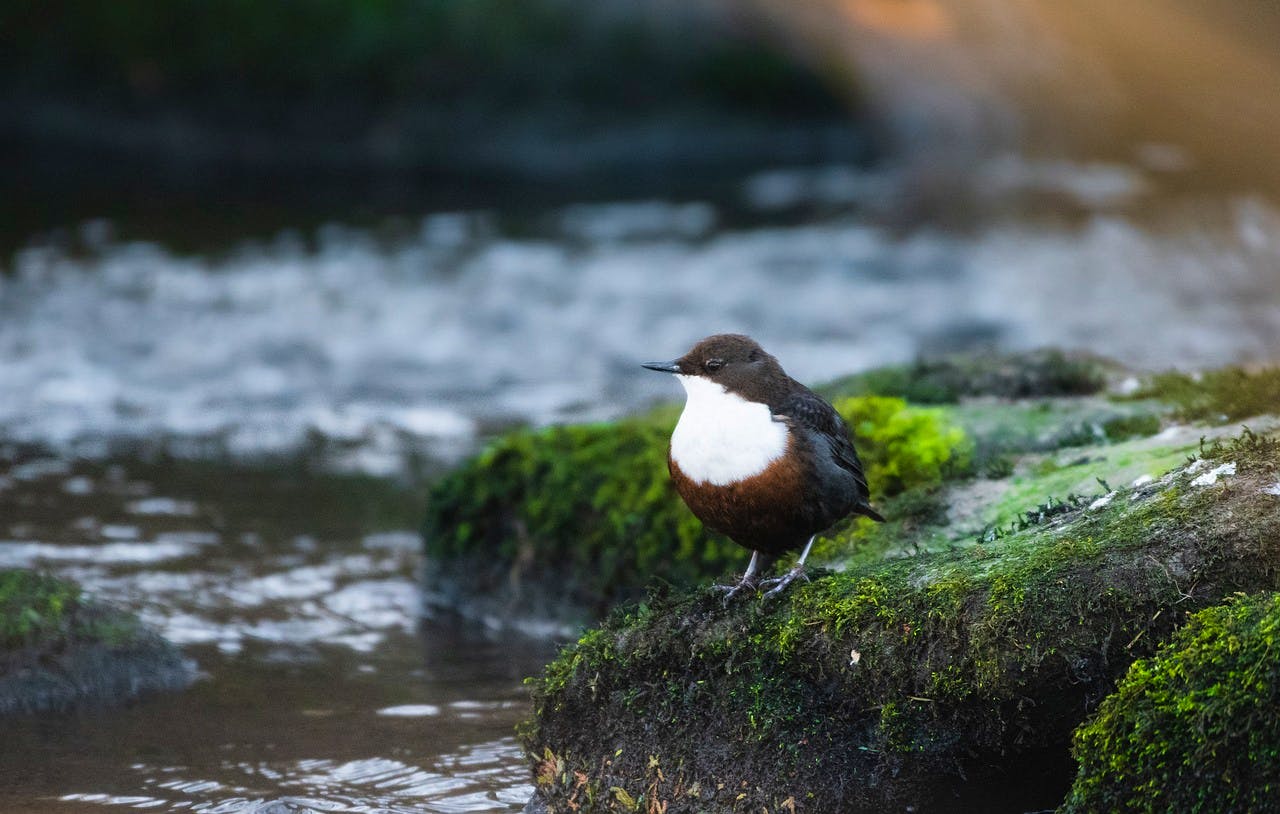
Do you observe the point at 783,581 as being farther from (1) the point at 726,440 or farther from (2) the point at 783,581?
(1) the point at 726,440

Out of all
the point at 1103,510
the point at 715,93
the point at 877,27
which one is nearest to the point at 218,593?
the point at 1103,510

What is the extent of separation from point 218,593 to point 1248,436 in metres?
4.86

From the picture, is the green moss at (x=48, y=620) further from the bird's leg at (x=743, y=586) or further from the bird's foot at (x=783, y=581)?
the bird's foot at (x=783, y=581)

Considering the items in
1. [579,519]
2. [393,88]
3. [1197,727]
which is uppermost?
[393,88]

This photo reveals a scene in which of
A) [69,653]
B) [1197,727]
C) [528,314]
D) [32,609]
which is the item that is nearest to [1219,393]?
[1197,727]

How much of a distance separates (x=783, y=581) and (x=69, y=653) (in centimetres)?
312

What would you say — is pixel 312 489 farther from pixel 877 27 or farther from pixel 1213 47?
pixel 877 27

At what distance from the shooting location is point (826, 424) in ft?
14.1

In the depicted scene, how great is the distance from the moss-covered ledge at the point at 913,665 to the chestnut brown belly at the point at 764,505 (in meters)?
0.20

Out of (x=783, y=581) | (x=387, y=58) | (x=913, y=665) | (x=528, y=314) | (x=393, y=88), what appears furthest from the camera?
(x=387, y=58)

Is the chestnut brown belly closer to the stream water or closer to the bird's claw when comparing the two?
the bird's claw

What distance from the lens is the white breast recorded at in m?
4.00

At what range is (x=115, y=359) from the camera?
36.2 ft

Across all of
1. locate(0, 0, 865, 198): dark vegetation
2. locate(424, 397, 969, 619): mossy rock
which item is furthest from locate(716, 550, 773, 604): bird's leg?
locate(0, 0, 865, 198): dark vegetation
